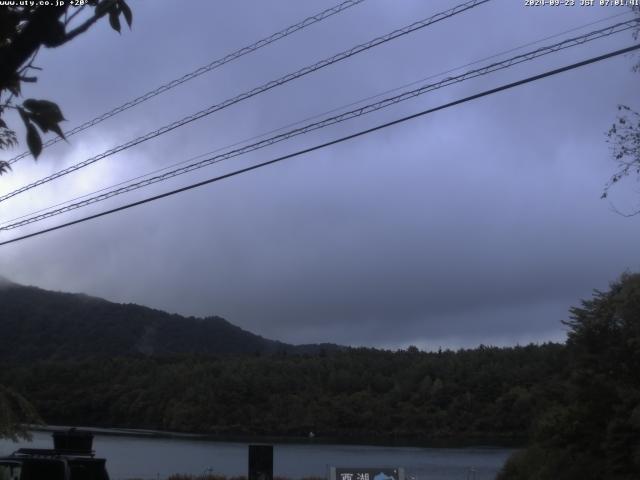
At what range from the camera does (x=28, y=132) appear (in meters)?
3.61

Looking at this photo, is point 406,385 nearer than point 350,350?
Yes

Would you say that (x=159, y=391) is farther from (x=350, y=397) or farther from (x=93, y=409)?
(x=350, y=397)

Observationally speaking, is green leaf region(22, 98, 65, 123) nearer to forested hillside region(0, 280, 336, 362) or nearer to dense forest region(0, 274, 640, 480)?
dense forest region(0, 274, 640, 480)

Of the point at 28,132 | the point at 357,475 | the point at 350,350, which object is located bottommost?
the point at 357,475

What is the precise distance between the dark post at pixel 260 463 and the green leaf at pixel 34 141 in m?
14.4

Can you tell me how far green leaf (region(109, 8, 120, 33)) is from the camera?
157 inches

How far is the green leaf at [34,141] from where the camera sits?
3562 millimetres

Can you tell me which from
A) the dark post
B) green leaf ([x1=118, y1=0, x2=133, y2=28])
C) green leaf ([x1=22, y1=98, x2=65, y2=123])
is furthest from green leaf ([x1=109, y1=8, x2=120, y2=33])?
the dark post

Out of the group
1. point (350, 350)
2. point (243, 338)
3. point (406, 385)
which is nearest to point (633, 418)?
point (406, 385)

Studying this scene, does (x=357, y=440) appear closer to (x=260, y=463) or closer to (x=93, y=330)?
(x=93, y=330)

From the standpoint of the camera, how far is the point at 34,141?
3.60m

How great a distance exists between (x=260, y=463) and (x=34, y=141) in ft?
47.3

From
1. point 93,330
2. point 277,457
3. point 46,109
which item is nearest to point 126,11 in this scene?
point 46,109

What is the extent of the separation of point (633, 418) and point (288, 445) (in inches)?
1359
